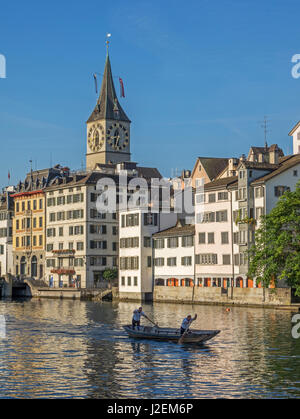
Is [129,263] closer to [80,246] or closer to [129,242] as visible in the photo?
[129,242]

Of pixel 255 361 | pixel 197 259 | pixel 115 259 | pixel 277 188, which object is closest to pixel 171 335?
pixel 255 361

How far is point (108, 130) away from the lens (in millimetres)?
175500

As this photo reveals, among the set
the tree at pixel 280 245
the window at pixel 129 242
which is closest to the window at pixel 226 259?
the tree at pixel 280 245

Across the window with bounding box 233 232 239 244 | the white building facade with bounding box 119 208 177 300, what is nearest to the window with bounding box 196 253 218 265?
the window with bounding box 233 232 239 244

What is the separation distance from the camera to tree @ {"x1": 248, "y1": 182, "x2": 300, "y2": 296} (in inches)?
3172

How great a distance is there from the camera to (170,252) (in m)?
111

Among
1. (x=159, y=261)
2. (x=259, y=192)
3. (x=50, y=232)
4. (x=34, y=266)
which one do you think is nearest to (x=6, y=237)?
(x=34, y=266)

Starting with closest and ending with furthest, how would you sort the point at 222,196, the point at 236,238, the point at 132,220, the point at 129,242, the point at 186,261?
the point at 236,238 < the point at 222,196 < the point at 186,261 < the point at 132,220 < the point at 129,242

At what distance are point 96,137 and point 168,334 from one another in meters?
124

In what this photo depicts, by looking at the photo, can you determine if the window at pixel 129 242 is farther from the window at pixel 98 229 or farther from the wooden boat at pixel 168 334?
the wooden boat at pixel 168 334

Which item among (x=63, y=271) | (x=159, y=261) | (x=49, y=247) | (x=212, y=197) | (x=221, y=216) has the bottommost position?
(x=63, y=271)

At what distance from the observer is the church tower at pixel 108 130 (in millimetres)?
175000

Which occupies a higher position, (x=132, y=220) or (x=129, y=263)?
(x=132, y=220)

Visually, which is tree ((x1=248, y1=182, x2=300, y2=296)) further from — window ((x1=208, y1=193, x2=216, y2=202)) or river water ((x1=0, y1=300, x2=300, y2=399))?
window ((x1=208, y1=193, x2=216, y2=202))
